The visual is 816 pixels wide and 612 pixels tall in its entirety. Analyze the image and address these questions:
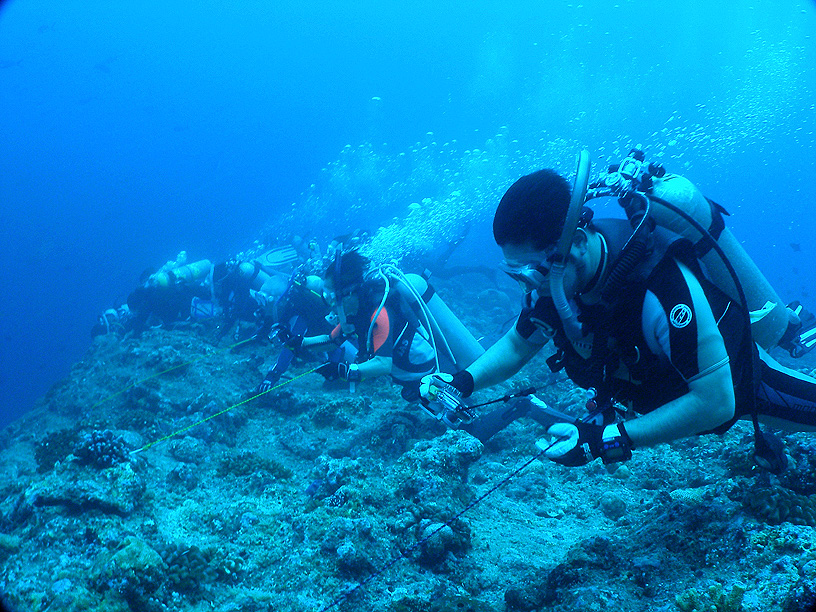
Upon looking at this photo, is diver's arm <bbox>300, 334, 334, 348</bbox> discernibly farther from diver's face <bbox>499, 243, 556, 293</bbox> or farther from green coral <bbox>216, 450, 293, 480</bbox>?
diver's face <bbox>499, 243, 556, 293</bbox>

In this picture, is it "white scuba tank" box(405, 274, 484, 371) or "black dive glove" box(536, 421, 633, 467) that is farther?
"white scuba tank" box(405, 274, 484, 371)

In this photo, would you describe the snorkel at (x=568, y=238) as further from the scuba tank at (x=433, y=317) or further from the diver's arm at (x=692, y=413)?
the scuba tank at (x=433, y=317)

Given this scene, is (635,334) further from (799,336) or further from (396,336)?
(396,336)

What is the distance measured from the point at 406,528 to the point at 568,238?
9.32ft

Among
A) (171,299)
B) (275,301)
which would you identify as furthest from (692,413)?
(171,299)

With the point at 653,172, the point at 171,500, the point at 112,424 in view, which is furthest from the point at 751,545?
the point at 112,424

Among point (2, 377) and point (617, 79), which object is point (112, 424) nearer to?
point (2, 377)

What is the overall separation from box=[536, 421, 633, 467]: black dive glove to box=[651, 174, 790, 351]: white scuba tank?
119cm

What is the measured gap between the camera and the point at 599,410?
8.09 ft

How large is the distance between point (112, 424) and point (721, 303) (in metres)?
9.01

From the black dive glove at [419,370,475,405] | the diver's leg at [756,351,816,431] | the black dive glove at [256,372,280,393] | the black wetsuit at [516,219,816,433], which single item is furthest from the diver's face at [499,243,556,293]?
the black dive glove at [256,372,280,393]

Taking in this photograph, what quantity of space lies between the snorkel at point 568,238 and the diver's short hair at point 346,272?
3420 mm

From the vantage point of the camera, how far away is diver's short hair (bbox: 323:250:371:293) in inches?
204

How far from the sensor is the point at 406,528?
3.52 metres
